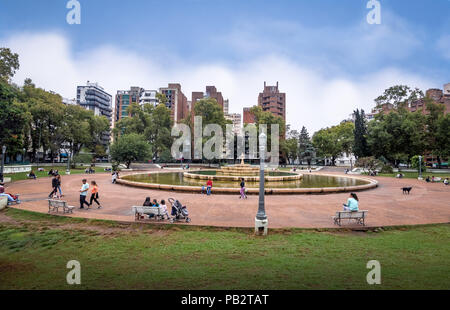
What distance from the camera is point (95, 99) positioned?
98562 millimetres

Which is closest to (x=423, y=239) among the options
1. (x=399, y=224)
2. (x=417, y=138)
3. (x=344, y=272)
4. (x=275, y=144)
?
(x=399, y=224)

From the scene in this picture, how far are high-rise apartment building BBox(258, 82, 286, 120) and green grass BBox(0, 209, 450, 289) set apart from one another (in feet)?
280

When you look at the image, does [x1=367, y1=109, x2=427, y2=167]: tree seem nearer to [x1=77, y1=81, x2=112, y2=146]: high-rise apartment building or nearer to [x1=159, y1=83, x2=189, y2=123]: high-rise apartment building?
[x1=159, y1=83, x2=189, y2=123]: high-rise apartment building

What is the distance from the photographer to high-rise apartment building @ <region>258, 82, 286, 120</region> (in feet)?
300

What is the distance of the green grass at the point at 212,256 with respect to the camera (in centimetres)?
471

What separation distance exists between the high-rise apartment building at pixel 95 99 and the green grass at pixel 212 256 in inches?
3756

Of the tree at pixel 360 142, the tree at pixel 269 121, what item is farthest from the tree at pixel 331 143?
the tree at pixel 360 142

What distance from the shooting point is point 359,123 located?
53875 mm

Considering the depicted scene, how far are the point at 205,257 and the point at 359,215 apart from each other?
6.44 meters

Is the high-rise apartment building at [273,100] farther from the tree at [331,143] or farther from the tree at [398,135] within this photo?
the tree at [398,135]

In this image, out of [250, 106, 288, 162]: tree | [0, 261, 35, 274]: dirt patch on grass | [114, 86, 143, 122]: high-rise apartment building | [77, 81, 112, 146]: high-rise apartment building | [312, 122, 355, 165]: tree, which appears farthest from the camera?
[77, 81, 112, 146]: high-rise apartment building

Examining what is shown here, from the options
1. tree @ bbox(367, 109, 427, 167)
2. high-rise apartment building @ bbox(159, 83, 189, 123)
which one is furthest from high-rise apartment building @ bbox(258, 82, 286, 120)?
tree @ bbox(367, 109, 427, 167)

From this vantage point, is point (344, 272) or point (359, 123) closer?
point (344, 272)
